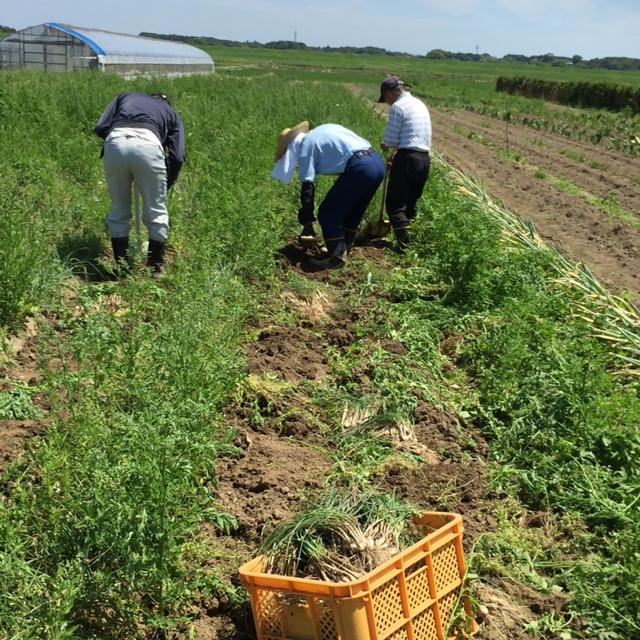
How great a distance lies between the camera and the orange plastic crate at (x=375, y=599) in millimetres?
2549

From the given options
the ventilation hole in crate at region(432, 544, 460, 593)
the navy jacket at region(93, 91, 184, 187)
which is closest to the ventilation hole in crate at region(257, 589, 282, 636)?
the ventilation hole in crate at region(432, 544, 460, 593)

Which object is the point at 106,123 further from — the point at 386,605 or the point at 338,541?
the point at 386,605

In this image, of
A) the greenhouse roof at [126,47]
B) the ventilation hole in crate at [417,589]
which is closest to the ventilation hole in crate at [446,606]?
the ventilation hole in crate at [417,589]

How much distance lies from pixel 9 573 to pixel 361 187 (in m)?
5.43

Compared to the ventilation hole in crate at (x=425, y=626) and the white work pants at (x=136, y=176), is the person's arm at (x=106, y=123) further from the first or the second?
the ventilation hole in crate at (x=425, y=626)

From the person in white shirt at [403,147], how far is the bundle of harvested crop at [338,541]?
5615mm

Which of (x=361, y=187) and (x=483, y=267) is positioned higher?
(x=361, y=187)

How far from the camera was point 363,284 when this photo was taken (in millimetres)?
7082

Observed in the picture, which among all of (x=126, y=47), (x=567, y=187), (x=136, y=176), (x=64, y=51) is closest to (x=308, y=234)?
(x=136, y=176)

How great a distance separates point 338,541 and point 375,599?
13.9 inches

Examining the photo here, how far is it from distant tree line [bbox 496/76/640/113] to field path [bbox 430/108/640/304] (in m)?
11.8

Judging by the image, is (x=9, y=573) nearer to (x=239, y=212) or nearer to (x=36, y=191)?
(x=239, y=212)

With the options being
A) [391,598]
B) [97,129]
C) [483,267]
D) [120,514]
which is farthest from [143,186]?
[391,598]

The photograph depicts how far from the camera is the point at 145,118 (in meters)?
6.38
